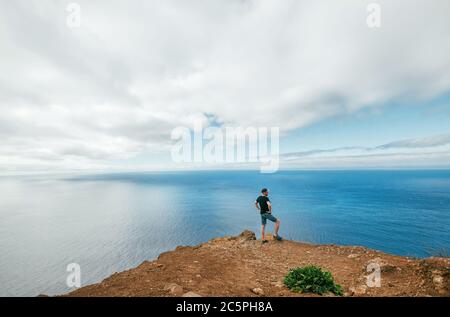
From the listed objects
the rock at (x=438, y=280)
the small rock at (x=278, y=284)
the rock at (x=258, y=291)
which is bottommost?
the small rock at (x=278, y=284)

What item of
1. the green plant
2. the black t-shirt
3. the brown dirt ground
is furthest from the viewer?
the black t-shirt

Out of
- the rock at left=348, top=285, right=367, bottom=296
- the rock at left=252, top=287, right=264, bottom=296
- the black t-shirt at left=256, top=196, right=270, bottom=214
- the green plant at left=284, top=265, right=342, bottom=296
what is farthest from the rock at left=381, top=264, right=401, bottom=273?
the black t-shirt at left=256, top=196, right=270, bottom=214

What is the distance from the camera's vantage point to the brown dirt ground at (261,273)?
266 inches

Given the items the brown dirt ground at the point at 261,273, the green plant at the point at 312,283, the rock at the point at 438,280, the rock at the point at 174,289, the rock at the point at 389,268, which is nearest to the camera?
the rock at the point at 174,289

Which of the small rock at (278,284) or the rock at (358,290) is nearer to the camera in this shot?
the rock at (358,290)

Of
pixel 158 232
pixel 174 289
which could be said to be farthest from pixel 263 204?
pixel 158 232

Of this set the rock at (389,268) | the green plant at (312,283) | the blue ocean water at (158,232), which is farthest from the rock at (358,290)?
the blue ocean water at (158,232)

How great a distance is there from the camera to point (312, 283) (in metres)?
7.19

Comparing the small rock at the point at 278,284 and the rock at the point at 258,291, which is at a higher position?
the rock at the point at 258,291

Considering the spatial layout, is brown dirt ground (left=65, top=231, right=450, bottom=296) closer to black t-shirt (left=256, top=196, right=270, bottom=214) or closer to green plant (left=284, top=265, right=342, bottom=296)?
green plant (left=284, top=265, right=342, bottom=296)

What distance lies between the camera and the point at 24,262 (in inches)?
2119

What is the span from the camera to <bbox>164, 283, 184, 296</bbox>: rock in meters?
6.30

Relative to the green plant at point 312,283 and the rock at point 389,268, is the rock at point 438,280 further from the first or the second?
the green plant at point 312,283
